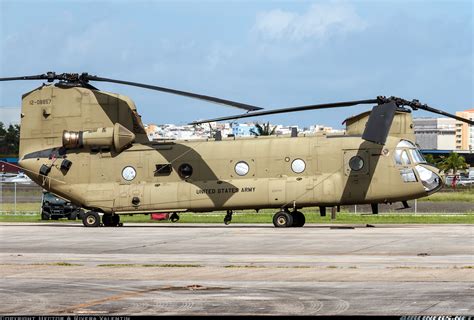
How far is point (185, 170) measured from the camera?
126ft

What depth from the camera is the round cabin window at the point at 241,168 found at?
3772 centimetres

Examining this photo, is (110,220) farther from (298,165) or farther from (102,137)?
(298,165)

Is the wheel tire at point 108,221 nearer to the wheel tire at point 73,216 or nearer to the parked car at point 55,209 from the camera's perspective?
the parked car at point 55,209

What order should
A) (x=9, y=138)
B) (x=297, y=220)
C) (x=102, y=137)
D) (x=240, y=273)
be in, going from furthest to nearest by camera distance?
(x=9, y=138), (x=102, y=137), (x=297, y=220), (x=240, y=273)

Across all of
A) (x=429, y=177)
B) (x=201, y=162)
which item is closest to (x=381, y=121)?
(x=429, y=177)

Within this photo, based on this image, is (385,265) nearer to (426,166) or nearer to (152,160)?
(426,166)

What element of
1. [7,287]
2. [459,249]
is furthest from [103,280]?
[459,249]

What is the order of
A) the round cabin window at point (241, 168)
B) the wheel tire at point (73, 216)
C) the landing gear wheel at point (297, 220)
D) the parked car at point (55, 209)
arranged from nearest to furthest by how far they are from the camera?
the landing gear wheel at point (297, 220) < the round cabin window at point (241, 168) < the parked car at point (55, 209) < the wheel tire at point (73, 216)

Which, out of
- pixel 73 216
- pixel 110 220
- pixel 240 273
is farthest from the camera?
pixel 73 216

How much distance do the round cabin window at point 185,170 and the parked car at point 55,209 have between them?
14.4m

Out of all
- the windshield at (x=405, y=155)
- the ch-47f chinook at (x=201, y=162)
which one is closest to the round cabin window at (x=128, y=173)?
the ch-47f chinook at (x=201, y=162)

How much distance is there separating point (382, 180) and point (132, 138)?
406 inches

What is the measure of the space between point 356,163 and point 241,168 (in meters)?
4.57

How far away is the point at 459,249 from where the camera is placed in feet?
84.4
